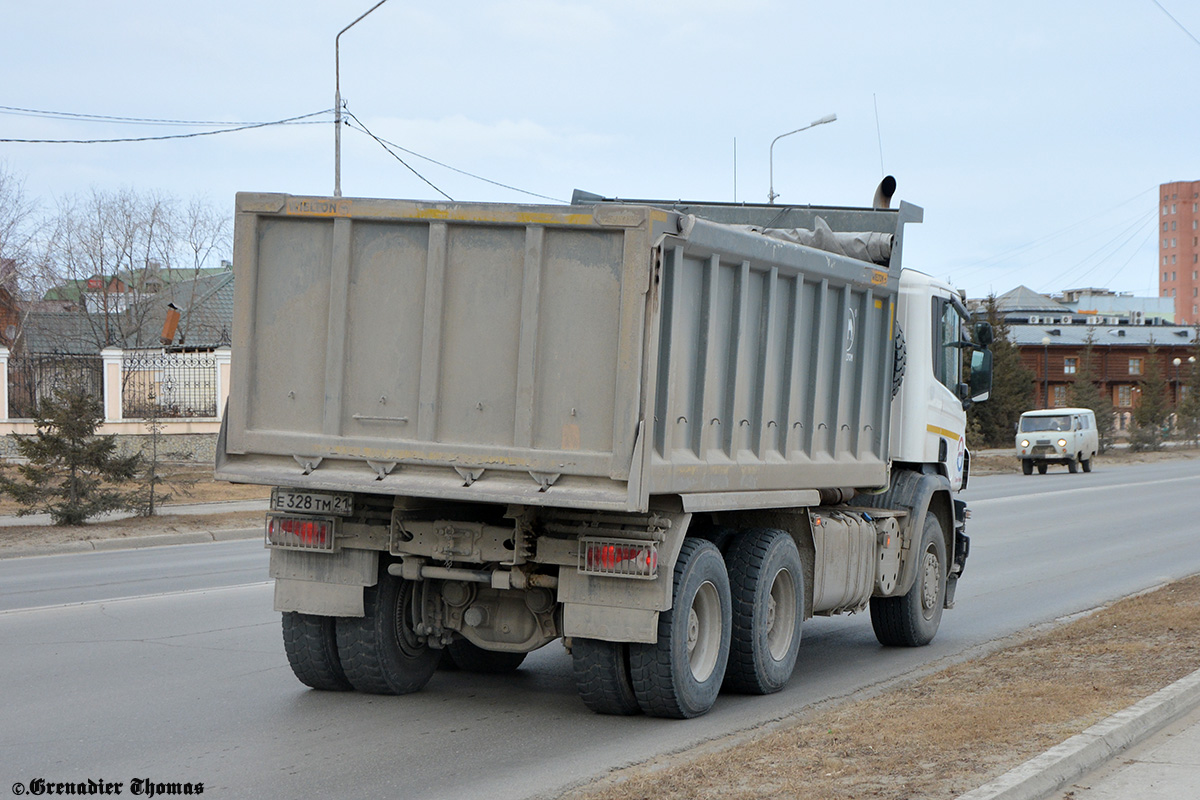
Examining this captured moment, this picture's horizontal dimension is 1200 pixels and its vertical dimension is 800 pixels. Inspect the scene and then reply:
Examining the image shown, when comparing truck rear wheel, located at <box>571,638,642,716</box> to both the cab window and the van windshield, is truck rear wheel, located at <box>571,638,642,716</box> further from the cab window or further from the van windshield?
the van windshield

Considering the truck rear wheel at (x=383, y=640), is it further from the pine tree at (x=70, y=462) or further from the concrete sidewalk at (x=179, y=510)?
the concrete sidewalk at (x=179, y=510)

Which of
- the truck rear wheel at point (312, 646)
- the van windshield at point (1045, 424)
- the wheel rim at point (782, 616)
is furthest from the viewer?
the van windshield at point (1045, 424)

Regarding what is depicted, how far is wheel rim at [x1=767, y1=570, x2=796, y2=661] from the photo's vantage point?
8453 millimetres

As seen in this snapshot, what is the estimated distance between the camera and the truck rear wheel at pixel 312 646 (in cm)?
781

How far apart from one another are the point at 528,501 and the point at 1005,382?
2291 inches

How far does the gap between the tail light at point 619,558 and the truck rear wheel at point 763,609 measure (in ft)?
4.33

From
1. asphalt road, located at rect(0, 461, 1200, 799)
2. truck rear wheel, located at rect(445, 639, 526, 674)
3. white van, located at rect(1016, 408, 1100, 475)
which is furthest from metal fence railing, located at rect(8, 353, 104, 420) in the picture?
white van, located at rect(1016, 408, 1100, 475)

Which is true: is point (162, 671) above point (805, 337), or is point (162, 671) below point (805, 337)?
below

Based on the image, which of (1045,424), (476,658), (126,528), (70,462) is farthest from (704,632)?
(1045,424)

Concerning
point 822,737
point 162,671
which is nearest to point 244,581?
point 162,671

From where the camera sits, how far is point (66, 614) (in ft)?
36.6

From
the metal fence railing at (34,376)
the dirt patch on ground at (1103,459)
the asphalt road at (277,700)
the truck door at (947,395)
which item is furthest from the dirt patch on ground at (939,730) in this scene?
the dirt patch on ground at (1103,459)

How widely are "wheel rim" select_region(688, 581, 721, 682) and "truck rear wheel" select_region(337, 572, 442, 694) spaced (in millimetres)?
1726

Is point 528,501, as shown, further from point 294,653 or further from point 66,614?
point 66,614
